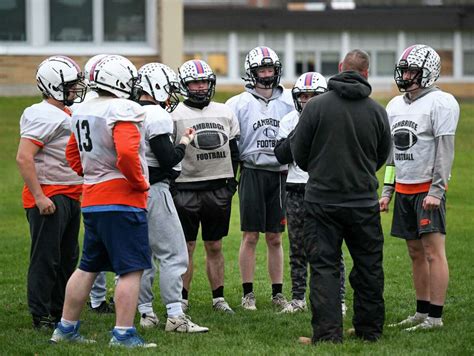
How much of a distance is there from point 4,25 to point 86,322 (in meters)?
21.2

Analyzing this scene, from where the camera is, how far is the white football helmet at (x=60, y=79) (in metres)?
8.82

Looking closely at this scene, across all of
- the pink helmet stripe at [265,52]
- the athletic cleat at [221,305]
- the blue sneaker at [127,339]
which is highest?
the pink helmet stripe at [265,52]

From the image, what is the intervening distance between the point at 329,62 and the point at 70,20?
27.2 meters

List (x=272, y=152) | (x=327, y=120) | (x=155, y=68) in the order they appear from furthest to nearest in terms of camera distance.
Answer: (x=272, y=152) → (x=155, y=68) → (x=327, y=120)

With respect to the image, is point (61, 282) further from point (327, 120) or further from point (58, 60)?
point (327, 120)

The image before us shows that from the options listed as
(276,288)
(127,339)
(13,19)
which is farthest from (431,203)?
(13,19)

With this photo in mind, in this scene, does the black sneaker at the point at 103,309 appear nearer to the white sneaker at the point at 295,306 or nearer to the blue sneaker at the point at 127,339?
the white sneaker at the point at 295,306

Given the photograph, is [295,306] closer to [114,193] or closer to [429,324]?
[429,324]

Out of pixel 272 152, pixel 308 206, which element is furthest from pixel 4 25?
pixel 308 206

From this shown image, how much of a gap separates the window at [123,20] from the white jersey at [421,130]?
69.2 feet

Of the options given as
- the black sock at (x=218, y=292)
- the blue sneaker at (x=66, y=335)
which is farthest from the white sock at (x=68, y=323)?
the black sock at (x=218, y=292)

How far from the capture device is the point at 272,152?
9.98m

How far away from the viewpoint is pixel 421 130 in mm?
8625

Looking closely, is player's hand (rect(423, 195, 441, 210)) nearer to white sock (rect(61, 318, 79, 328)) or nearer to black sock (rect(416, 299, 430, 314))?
black sock (rect(416, 299, 430, 314))
